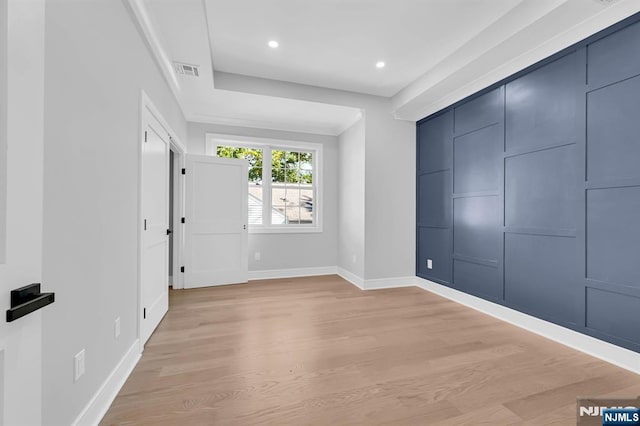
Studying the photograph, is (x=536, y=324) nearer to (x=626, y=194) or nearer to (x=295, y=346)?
(x=626, y=194)

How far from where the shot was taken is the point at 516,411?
1.58 meters

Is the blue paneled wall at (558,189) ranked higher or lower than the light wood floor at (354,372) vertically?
higher

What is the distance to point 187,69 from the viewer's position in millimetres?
2996

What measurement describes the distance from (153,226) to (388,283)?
3173 mm

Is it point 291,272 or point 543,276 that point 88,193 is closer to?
point 543,276

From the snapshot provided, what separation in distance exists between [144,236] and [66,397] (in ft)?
3.97

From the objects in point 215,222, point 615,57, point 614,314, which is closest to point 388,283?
point 614,314

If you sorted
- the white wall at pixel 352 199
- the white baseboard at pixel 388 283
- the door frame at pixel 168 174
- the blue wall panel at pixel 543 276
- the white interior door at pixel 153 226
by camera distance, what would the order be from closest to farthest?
the door frame at pixel 168 174 < the white interior door at pixel 153 226 < the blue wall panel at pixel 543 276 < the white baseboard at pixel 388 283 < the white wall at pixel 352 199

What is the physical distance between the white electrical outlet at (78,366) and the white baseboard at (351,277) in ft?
10.7

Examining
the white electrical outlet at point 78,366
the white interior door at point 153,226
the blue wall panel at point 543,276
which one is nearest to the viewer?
the white electrical outlet at point 78,366

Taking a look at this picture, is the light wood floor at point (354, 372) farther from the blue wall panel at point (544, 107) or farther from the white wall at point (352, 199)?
the blue wall panel at point (544, 107)

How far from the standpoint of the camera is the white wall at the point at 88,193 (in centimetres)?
119

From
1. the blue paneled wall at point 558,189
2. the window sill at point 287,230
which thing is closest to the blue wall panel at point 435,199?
the blue paneled wall at point 558,189

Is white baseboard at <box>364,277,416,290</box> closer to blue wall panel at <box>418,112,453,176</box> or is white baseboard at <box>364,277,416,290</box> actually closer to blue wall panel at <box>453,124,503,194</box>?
blue wall panel at <box>453,124,503,194</box>
